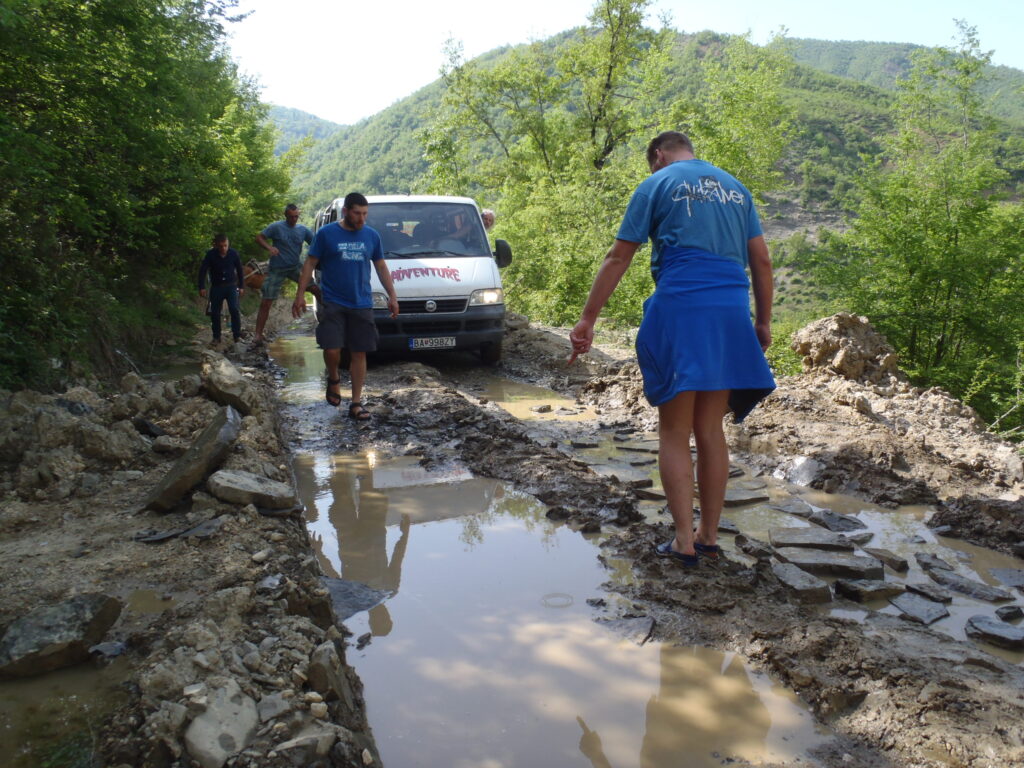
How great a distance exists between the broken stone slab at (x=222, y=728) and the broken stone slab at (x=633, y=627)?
57.6 inches

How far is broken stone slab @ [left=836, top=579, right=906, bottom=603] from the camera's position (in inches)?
130

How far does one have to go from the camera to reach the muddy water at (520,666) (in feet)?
7.47

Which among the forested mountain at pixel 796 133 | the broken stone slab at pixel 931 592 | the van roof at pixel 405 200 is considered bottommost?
the broken stone slab at pixel 931 592

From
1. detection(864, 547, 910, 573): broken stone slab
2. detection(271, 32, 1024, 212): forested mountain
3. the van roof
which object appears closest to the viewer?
detection(864, 547, 910, 573): broken stone slab

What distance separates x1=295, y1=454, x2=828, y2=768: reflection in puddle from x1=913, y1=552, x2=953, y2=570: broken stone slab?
5.15 feet

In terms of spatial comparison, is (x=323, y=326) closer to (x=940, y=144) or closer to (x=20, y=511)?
(x=20, y=511)

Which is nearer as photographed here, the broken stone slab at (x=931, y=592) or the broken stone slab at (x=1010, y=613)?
the broken stone slab at (x=1010, y=613)

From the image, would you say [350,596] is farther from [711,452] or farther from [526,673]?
[711,452]

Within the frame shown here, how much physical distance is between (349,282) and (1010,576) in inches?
206

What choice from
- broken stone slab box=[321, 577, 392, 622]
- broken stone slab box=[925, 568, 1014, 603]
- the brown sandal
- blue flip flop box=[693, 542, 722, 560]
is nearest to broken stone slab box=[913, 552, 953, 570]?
broken stone slab box=[925, 568, 1014, 603]

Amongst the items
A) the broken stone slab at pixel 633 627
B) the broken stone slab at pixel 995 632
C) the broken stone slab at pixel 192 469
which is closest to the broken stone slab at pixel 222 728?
the broken stone slab at pixel 633 627

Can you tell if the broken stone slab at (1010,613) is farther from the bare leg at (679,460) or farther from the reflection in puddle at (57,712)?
the reflection in puddle at (57,712)

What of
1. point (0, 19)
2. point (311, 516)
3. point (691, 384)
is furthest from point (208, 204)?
point (691, 384)

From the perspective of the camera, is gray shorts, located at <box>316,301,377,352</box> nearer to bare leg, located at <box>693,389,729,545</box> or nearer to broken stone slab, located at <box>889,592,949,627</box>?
bare leg, located at <box>693,389,729,545</box>
